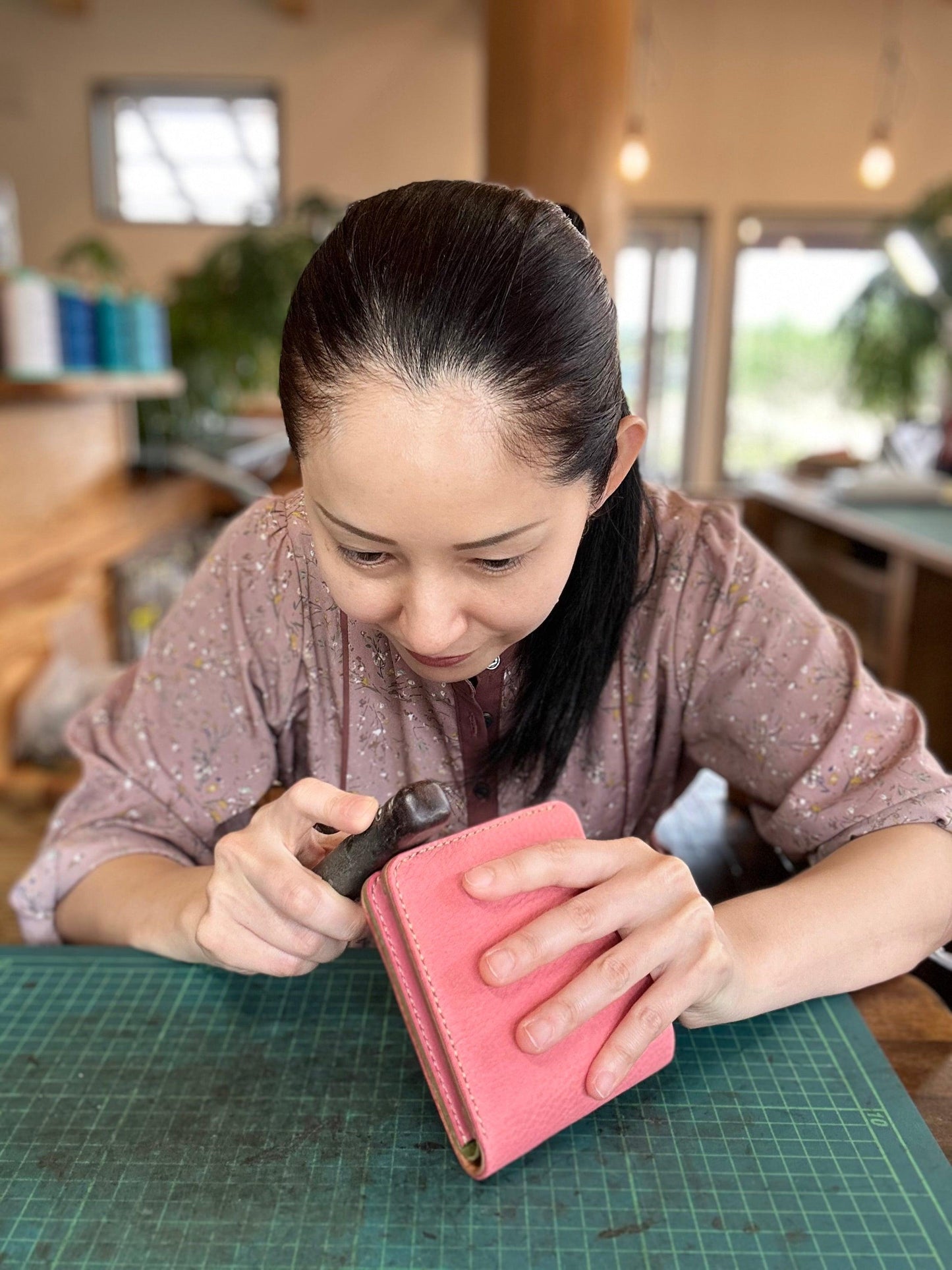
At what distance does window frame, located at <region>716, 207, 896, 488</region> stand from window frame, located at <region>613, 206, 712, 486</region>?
16 centimetres

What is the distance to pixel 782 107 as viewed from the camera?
634 cm

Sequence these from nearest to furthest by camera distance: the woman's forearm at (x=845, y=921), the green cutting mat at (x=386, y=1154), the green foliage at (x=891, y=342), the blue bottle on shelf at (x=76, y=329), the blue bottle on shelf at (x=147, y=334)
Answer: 1. the green cutting mat at (x=386, y=1154)
2. the woman's forearm at (x=845, y=921)
3. the blue bottle on shelf at (x=76, y=329)
4. the blue bottle on shelf at (x=147, y=334)
5. the green foliage at (x=891, y=342)

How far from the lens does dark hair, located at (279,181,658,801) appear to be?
2.28 feet

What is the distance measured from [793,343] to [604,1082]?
6.80 meters

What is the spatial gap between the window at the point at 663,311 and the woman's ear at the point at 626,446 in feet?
19.1

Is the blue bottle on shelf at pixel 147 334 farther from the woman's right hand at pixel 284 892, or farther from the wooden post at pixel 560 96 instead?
the woman's right hand at pixel 284 892

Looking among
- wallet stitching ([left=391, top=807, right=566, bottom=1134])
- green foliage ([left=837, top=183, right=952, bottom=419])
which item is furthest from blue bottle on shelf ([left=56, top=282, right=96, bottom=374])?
green foliage ([left=837, top=183, right=952, bottom=419])

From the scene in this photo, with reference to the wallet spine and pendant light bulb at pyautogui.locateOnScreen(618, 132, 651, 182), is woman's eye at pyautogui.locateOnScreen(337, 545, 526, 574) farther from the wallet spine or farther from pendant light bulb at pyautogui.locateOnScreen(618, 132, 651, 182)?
pendant light bulb at pyautogui.locateOnScreen(618, 132, 651, 182)

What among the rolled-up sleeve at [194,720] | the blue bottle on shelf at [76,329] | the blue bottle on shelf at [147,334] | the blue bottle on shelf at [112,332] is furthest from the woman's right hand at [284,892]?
the blue bottle on shelf at [147,334]

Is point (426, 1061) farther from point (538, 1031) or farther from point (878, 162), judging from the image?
point (878, 162)

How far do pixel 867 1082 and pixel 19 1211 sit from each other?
0.57 meters

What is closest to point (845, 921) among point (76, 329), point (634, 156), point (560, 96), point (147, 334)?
point (560, 96)

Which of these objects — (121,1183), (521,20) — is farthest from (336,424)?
(521,20)

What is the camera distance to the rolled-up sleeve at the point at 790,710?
Answer: 0.95 metres
